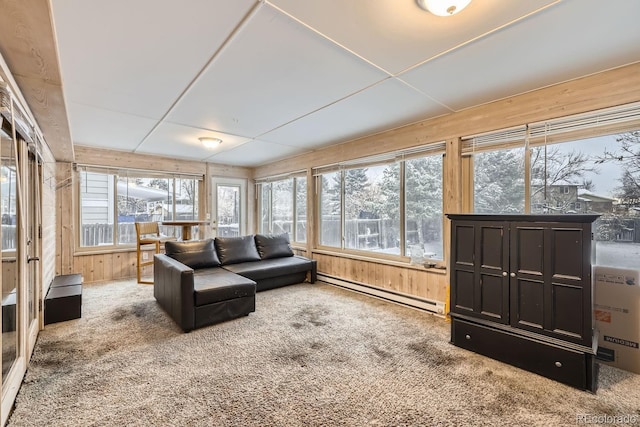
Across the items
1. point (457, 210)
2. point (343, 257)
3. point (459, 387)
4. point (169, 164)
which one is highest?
point (169, 164)

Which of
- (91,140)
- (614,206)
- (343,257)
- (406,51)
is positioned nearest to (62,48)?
(406,51)

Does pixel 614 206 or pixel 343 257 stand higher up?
pixel 614 206

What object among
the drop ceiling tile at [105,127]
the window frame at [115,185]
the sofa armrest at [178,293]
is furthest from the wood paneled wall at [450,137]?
the window frame at [115,185]

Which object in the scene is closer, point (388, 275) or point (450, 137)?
point (450, 137)

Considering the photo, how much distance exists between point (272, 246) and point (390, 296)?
2.15m

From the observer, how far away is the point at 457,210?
10.4 feet

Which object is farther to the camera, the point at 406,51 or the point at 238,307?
the point at 238,307

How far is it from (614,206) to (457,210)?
1.22 m

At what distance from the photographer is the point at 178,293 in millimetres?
2955

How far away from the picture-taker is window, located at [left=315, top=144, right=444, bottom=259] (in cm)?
353

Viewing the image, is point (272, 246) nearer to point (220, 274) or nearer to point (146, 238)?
point (220, 274)

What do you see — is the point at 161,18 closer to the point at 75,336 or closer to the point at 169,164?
the point at 75,336

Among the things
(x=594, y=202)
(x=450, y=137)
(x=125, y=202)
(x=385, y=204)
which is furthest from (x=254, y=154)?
(x=594, y=202)

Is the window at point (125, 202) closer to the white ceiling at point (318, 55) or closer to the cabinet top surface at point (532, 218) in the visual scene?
the white ceiling at point (318, 55)
